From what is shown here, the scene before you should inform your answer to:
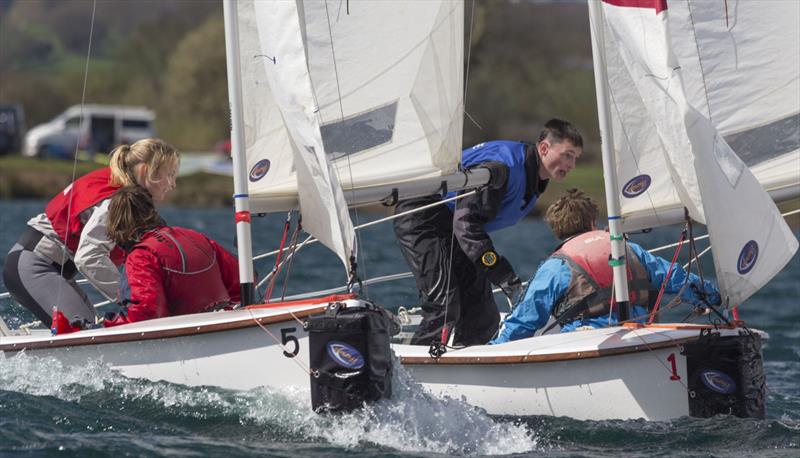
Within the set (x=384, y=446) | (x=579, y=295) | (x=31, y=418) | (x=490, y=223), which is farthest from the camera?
(x=490, y=223)

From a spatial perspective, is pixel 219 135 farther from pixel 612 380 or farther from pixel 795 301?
pixel 612 380

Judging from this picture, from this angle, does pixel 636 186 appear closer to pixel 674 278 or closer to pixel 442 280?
pixel 674 278

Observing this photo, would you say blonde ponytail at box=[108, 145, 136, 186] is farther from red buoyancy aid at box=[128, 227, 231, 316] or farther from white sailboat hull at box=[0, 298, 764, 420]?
white sailboat hull at box=[0, 298, 764, 420]

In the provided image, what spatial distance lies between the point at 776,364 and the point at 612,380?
10.2ft

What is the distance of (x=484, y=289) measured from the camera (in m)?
6.27

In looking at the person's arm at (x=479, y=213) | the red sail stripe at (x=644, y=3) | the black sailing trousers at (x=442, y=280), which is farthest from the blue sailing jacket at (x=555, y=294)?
the red sail stripe at (x=644, y=3)

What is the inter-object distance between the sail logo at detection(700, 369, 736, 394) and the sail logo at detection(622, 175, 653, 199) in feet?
3.08

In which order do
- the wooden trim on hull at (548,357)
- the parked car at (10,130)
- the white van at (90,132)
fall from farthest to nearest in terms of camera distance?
1. the white van at (90,132)
2. the parked car at (10,130)
3. the wooden trim on hull at (548,357)

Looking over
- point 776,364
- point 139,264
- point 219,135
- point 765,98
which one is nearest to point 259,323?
point 139,264

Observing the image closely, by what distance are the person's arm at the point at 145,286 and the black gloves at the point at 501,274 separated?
1394 mm

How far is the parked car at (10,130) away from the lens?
28078 millimetres

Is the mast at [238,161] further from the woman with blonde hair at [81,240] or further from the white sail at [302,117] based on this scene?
the woman with blonde hair at [81,240]

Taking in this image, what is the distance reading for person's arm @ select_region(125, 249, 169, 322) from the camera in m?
5.38

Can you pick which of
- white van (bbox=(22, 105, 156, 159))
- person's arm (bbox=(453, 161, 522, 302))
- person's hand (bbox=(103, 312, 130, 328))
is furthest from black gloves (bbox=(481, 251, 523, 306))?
white van (bbox=(22, 105, 156, 159))
